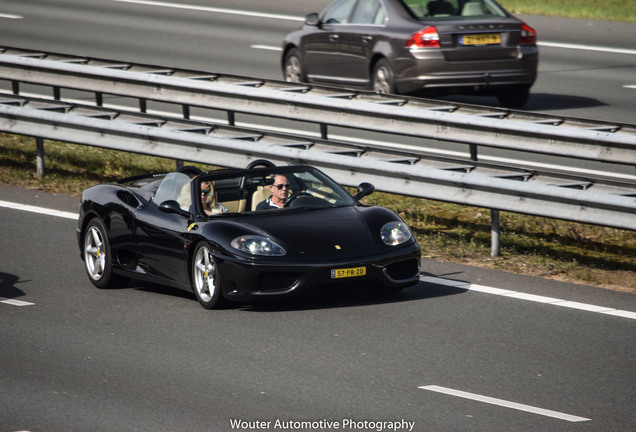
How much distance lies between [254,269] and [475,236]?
3727mm

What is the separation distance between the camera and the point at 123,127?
14.2 m

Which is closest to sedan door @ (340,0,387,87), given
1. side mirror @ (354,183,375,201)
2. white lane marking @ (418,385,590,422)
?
side mirror @ (354,183,375,201)

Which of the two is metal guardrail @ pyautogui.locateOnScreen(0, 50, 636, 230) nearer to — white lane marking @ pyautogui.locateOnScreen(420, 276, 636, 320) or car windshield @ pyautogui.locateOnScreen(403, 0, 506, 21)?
white lane marking @ pyautogui.locateOnScreen(420, 276, 636, 320)

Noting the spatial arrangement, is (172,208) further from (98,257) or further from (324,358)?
(324,358)

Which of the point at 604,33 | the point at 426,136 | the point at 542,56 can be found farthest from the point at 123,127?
the point at 604,33

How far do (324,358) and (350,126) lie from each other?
578 cm

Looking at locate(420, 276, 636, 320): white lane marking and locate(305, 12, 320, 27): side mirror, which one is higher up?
locate(305, 12, 320, 27): side mirror

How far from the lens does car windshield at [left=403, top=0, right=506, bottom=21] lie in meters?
17.8

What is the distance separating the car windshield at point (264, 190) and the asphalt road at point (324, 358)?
0.83m

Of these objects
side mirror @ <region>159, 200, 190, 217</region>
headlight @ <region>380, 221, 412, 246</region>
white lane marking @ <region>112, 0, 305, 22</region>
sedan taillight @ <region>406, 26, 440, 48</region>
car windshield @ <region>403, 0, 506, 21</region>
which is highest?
car windshield @ <region>403, 0, 506, 21</region>

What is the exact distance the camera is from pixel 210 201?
33.4 feet

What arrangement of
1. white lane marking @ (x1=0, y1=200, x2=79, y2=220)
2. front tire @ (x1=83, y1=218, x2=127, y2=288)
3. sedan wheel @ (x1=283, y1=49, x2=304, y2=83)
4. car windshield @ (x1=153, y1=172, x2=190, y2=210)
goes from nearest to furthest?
car windshield @ (x1=153, y1=172, x2=190, y2=210) → front tire @ (x1=83, y1=218, x2=127, y2=288) → white lane marking @ (x1=0, y1=200, x2=79, y2=220) → sedan wheel @ (x1=283, y1=49, x2=304, y2=83)

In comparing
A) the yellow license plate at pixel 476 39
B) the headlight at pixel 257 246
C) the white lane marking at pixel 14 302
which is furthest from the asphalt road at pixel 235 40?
the white lane marking at pixel 14 302

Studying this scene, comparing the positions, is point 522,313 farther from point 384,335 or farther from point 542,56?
point 542,56
